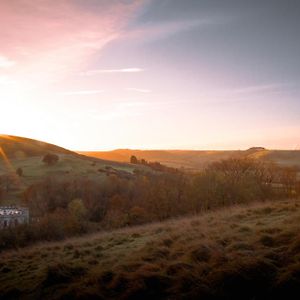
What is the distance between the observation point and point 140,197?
78312mm

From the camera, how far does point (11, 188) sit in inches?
3848

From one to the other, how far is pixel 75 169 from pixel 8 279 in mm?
104547

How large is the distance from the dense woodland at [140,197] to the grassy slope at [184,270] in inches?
858

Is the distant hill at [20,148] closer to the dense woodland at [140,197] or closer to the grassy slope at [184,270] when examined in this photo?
the dense woodland at [140,197]

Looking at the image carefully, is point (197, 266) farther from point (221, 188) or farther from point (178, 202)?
point (178, 202)

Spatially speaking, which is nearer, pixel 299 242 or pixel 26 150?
pixel 299 242

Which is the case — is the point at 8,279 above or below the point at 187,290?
below

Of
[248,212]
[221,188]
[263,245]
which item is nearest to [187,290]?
[263,245]

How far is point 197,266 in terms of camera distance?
32.6ft

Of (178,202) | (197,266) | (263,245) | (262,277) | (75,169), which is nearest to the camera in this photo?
(262,277)

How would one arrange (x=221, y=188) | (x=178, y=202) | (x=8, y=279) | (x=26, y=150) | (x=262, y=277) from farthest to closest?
(x=26, y=150), (x=178, y=202), (x=221, y=188), (x=8, y=279), (x=262, y=277)

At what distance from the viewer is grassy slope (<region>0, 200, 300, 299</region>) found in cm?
881

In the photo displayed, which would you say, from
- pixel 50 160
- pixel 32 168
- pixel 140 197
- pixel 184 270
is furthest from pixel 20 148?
pixel 184 270

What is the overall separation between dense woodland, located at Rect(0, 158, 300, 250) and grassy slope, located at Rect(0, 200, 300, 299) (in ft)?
71.5
